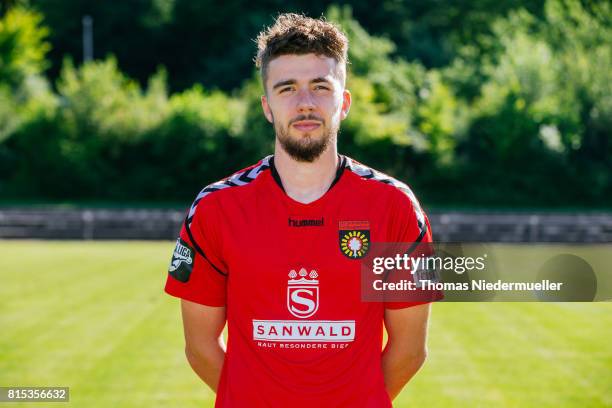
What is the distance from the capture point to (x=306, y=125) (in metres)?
3.12

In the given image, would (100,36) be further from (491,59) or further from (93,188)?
(491,59)

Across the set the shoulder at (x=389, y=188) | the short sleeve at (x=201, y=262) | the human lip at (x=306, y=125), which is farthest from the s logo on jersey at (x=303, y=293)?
the human lip at (x=306, y=125)

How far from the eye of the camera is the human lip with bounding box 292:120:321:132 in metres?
3.12

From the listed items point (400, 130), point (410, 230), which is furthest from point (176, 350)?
point (400, 130)

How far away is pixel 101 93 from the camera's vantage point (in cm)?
3844

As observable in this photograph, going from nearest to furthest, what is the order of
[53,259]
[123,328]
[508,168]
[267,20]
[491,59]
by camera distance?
[123,328]
[53,259]
[508,168]
[491,59]
[267,20]

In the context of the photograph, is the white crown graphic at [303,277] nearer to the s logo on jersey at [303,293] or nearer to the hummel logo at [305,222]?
the s logo on jersey at [303,293]

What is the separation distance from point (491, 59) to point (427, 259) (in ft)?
148

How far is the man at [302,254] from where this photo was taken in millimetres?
3129

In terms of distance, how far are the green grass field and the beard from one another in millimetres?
5475

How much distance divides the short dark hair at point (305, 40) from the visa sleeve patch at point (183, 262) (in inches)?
31.6

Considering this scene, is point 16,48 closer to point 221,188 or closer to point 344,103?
point 221,188

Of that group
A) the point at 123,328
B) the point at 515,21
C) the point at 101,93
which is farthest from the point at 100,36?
the point at 123,328

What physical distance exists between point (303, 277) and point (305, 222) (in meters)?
0.23
